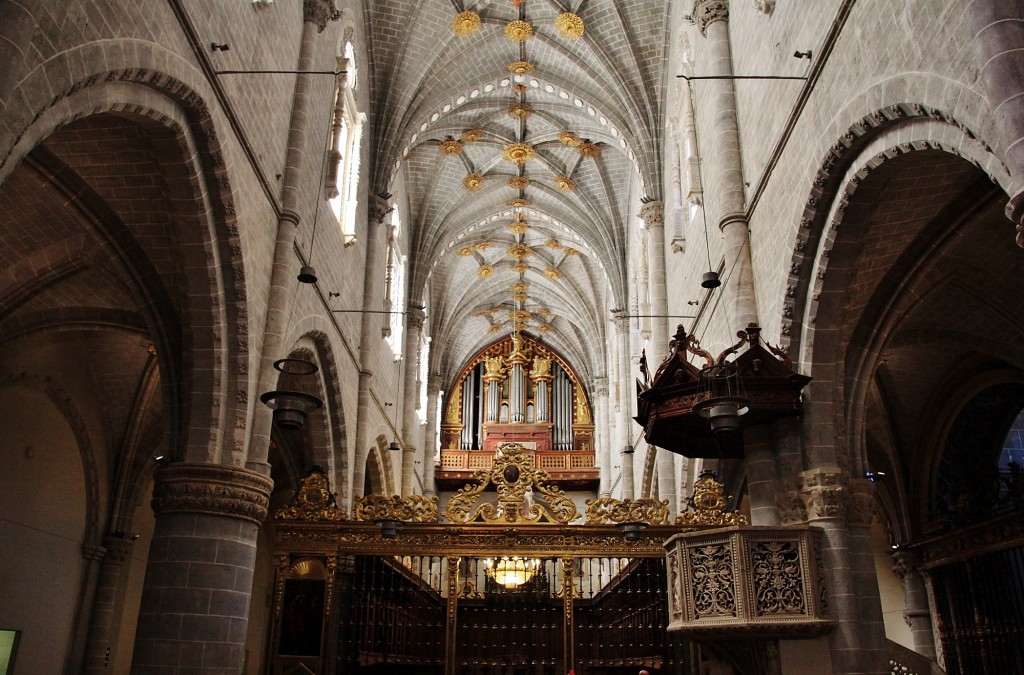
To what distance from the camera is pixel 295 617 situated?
10344 millimetres

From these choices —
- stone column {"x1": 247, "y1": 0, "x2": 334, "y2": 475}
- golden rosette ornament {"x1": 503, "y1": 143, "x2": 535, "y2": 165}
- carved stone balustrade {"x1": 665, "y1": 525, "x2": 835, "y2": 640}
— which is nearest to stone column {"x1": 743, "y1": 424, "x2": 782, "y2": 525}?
carved stone balustrade {"x1": 665, "y1": 525, "x2": 835, "y2": 640}

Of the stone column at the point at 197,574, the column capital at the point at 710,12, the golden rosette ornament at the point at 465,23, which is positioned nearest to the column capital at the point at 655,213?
the golden rosette ornament at the point at 465,23

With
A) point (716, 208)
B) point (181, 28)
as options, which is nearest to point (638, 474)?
point (716, 208)

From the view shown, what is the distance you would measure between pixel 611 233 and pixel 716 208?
11.8m

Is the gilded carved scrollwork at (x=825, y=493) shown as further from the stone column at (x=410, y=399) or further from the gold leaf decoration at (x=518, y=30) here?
the stone column at (x=410, y=399)

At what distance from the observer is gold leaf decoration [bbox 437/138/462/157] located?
22.9 meters

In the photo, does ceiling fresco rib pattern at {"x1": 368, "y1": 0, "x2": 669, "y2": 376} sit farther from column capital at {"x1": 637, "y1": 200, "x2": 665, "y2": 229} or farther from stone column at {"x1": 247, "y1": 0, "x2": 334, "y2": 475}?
stone column at {"x1": 247, "y1": 0, "x2": 334, "y2": 475}

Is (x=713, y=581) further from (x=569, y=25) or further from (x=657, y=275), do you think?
(x=569, y=25)

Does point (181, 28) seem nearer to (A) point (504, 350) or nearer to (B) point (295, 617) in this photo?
(B) point (295, 617)

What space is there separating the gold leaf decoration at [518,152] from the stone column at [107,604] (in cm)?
1234

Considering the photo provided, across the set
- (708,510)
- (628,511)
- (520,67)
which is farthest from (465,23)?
(708,510)

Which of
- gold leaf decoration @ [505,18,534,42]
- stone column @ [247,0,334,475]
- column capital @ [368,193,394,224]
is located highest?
gold leaf decoration @ [505,18,534,42]

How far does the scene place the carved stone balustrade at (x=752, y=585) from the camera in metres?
8.61

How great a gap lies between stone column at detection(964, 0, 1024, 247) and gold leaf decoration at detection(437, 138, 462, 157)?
17.9 metres
